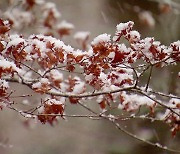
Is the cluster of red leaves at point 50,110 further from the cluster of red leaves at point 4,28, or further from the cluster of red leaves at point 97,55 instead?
the cluster of red leaves at point 4,28

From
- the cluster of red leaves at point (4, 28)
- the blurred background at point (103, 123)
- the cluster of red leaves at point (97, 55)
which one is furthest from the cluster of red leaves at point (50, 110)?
the blurred background at point (103, 123)

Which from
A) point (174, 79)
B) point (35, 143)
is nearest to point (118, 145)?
point (174, 79)

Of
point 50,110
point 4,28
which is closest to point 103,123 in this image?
point 50,110

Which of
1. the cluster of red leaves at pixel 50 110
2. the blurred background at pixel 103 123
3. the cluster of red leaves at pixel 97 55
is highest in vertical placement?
the blurred background at pixel 103 123

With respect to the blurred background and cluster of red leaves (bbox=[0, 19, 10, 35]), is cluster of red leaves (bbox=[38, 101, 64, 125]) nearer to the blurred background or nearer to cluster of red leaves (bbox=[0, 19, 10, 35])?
cluster of red leaves (bbox=[0, 19, 10, 35])

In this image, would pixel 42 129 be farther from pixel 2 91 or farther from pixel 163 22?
pixel 2 91

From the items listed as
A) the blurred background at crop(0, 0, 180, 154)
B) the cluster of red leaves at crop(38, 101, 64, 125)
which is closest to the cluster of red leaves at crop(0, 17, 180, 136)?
the cluster of red leaves at crop(38, 101, 64, 125)

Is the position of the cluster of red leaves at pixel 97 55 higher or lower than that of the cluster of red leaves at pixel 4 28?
lower

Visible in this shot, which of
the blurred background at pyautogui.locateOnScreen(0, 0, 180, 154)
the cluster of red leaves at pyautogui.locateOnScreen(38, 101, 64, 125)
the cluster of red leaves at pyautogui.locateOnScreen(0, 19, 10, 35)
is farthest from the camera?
the blurred background at pyautogui.locateOnScreen(0, 0, 180, 154)

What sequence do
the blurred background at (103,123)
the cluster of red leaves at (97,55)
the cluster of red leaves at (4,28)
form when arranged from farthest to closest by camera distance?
1. the blurred background at (103,123)
2. the cluster of red leaves at (4,28)
3. the cluster of red leaves at (97,55)
